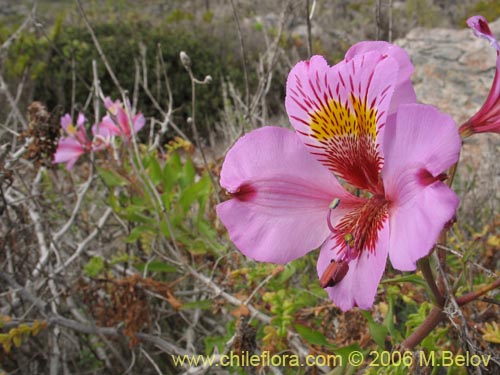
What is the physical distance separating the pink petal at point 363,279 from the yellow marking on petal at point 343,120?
6.0 inches

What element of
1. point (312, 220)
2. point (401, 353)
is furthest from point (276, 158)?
point (401, 353)

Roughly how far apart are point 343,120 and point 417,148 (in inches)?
6.9

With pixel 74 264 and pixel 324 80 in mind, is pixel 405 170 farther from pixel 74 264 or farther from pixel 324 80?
pixel 74 264

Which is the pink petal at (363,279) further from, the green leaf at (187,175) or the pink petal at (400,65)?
the green leaf at (187,175)

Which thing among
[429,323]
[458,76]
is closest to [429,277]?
[429,323]

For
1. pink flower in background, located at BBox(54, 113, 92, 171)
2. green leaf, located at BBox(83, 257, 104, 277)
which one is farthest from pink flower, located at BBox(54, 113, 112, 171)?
green leaf, located at BBox(83, 257, 104, 277)

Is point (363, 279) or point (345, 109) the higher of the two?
point (345, 109)

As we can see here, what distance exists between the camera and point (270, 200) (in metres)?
0.81

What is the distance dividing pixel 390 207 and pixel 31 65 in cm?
668

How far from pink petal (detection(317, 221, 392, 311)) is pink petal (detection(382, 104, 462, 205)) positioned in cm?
7

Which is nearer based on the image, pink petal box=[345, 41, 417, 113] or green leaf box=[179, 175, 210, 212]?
pink petal box=[345, 41, 417, 113]

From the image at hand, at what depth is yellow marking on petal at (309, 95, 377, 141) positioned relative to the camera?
767mm

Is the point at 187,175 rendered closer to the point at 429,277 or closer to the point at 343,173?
the point at 343,173

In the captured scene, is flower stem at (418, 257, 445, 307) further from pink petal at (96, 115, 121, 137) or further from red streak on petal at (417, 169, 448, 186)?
pink petal at (96, 115, 121, 137)
